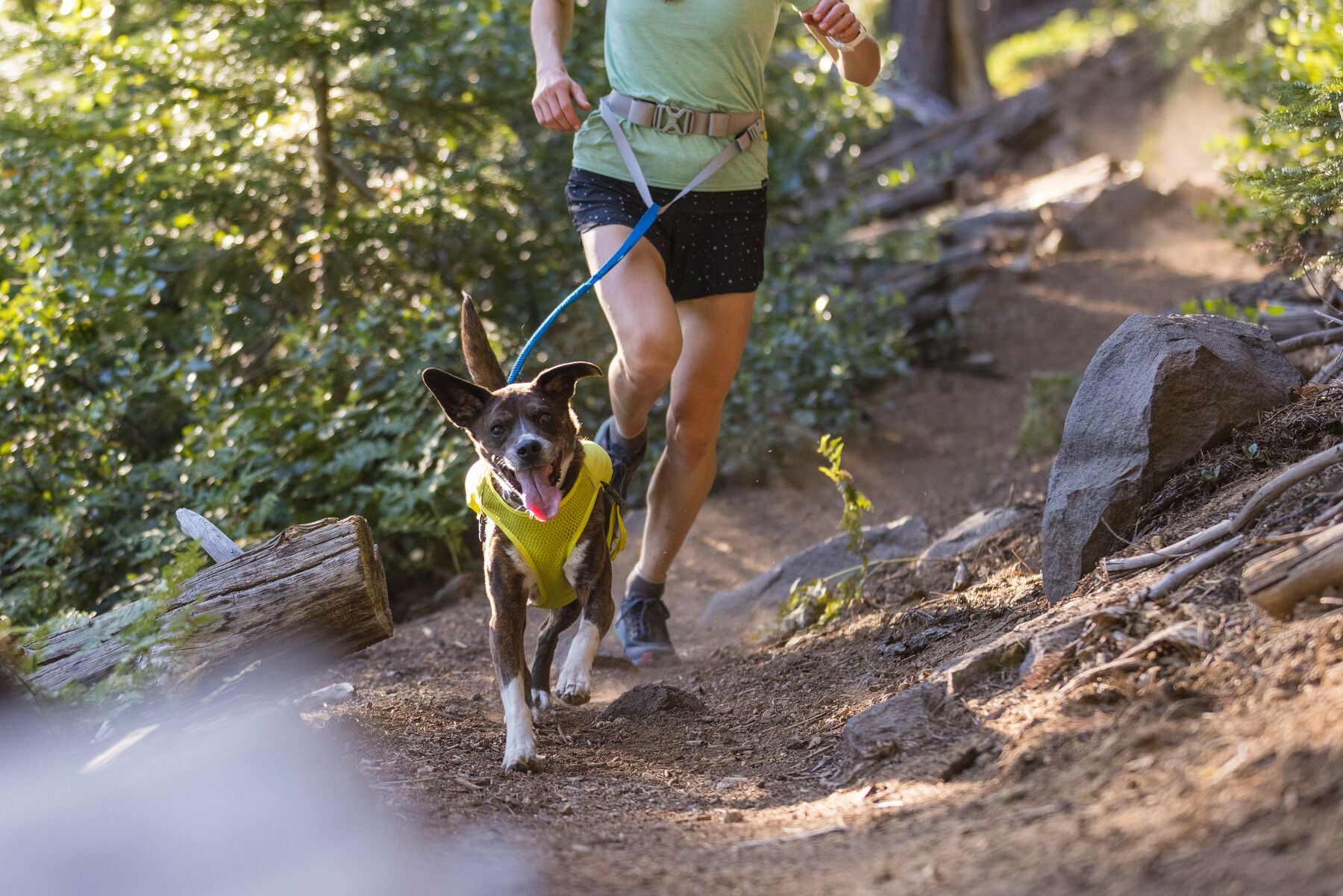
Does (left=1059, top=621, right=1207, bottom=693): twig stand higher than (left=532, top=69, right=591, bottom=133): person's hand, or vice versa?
(left=532, top=69, right=591, bottom=133): person's hand

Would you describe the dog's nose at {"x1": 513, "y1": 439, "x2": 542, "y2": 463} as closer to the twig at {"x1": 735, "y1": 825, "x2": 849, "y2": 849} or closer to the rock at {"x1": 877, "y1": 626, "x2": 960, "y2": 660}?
the rock at {"x1": 877, "y1": 626, "x2": 960, "y2": 660}

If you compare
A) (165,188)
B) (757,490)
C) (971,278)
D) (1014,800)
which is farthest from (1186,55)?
(1014,800)

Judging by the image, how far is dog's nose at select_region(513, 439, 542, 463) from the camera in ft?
13.9

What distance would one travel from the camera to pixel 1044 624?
364 centimetres

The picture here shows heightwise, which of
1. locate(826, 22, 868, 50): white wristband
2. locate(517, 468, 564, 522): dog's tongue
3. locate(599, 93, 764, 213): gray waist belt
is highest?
locate(826, 22, 868, 50): white wristband

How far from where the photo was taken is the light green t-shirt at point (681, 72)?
4.47 m

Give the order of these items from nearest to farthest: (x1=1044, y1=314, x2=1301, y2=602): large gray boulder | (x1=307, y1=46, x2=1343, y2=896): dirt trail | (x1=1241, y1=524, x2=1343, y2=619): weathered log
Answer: (x1=307, y1=46, x2=1343, y2=896): dirt trail → (x1=1241, y1=524, x2=1343, y2=619): weathered log → (x1=1044, y1=314, x2=1301, y2=602): large gray boulder

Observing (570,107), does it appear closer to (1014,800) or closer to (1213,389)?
(1213,389)

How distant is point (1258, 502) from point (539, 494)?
7.66 ft

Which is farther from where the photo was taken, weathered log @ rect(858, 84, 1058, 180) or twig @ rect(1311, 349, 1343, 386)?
weathered log @ rect(858, 84, 1058, 180)

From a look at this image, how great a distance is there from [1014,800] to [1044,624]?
3.48 ft

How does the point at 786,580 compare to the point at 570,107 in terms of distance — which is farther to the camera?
the point at 786,580

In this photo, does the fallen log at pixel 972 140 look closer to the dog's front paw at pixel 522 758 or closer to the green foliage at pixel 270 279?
the green foliage at pixel 270 279

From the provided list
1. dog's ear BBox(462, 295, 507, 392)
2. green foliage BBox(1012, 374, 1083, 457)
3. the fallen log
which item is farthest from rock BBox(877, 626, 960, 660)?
the fallen log
